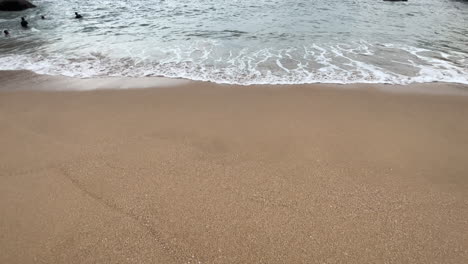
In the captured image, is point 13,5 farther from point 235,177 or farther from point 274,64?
point 235,177

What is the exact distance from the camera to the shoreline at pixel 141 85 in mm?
5703

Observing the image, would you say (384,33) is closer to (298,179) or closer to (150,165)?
(298,179)

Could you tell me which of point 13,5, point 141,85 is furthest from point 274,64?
point 13,5

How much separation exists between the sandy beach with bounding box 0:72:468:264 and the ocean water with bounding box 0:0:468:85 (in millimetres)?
1250

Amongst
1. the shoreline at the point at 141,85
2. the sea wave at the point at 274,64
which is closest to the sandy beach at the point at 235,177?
the shoreline at the point at 141,85

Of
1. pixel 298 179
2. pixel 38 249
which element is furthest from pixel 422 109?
pixel 38 249

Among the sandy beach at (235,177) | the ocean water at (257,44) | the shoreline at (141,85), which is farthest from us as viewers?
the ocean water at (257,44)

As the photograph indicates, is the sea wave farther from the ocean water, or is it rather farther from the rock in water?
the rock in water

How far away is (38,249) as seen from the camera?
2.60m

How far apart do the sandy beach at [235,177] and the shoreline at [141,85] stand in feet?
0.80

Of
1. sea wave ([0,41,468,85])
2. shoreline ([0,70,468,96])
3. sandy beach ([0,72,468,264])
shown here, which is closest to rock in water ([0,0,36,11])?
sea wave ([0,41,468,85])

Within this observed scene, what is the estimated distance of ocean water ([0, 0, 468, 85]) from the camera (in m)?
6.67

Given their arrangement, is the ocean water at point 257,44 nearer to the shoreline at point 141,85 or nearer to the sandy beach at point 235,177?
the shoreline at point 141,85

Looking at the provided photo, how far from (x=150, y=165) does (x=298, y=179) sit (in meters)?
1.79
